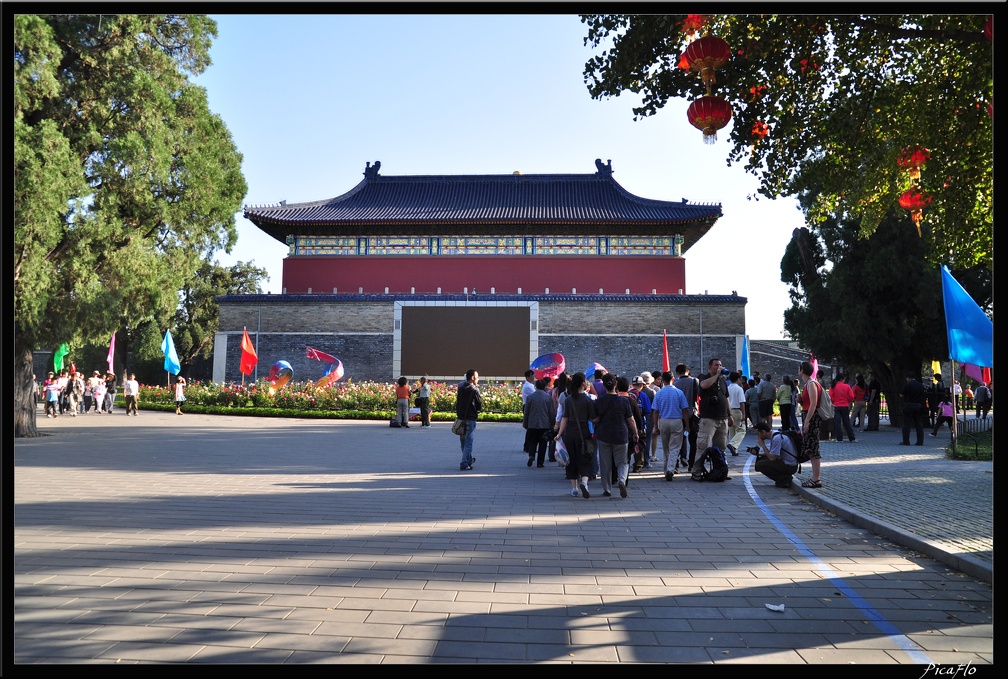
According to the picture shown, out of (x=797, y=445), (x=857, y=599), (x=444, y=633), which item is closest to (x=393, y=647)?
(x=444, y=633)

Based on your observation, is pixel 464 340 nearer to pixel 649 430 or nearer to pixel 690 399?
pixel 649 430

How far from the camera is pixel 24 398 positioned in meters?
16.7

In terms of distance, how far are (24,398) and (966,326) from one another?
18.4 m

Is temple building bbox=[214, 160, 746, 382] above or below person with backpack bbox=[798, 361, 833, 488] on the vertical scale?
above

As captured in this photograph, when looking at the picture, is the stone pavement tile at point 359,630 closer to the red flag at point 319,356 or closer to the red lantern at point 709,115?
the red lantern at point 709,115

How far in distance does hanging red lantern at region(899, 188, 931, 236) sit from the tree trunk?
17.1m

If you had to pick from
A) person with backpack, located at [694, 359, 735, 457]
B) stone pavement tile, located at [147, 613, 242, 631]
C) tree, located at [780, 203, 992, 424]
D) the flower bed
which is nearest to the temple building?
the flower bed

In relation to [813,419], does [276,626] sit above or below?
below

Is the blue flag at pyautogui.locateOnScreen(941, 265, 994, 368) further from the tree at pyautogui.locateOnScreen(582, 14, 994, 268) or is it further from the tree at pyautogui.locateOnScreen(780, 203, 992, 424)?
the tree at pyautogui.locateOnScreen(780, 203, 992, 424)

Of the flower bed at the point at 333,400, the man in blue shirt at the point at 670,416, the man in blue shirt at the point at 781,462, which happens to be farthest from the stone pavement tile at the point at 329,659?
the flower bed at the point at 333,400

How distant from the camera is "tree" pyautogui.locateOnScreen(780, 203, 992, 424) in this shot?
19938mm

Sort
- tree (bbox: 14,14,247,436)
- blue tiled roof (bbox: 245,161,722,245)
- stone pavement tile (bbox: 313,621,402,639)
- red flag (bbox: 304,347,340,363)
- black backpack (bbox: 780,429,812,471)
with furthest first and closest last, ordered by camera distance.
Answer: blue tiled roof (bbox: 245,161,722,245) < red flag (bbox: 304,347,340,363) < tree (bbox: 14,14,247,436) < black backpack (bbox: 780,429,812,471) < stone pavement tile (bbox: 313,621,402,639)

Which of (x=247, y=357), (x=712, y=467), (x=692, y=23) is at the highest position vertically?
(x=692, y=23)
